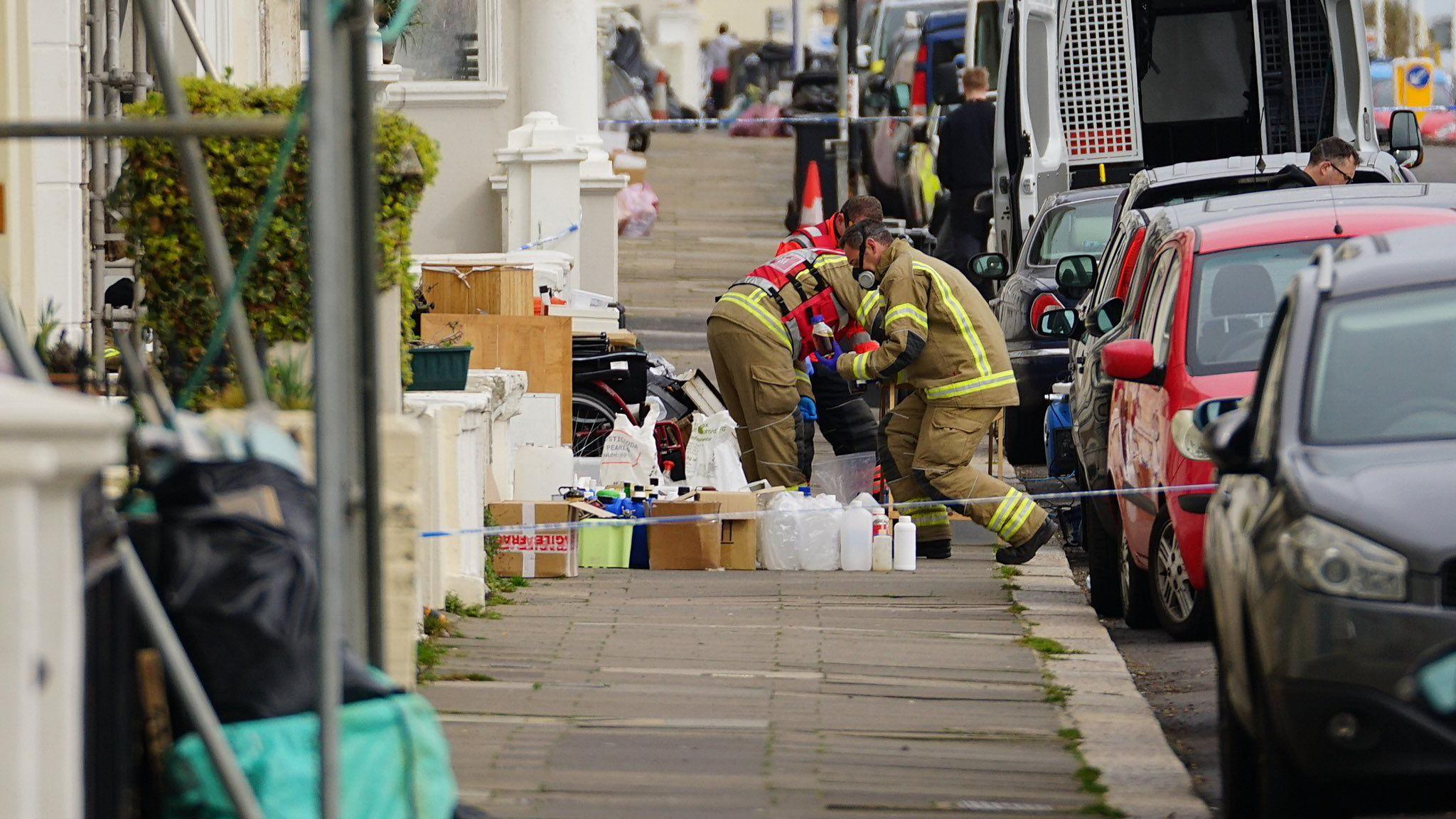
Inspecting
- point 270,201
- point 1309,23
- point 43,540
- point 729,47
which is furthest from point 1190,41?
point 729,47

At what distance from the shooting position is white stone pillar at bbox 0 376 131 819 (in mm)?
3488

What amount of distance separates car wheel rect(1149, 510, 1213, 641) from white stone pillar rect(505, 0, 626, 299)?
9583 millimetres

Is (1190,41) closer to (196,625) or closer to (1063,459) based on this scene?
(1063,459)

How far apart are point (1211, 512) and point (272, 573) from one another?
2925mm

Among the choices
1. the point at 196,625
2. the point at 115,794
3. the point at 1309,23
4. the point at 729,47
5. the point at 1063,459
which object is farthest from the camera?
the point at 729,47

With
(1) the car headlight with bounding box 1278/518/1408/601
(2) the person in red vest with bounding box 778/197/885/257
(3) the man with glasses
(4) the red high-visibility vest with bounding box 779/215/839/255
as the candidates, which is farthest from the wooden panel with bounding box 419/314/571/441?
(1) the car headlight with bounding box 1278/518/1408/601

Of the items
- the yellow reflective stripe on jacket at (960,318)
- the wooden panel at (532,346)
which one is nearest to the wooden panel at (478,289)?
the wooden panel at (532,346)

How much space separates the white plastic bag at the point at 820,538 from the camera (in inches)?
436

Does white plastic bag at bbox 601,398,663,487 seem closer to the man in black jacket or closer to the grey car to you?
the grey car

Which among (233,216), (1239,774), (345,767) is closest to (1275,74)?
(233,216)

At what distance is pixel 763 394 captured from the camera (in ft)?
42.3

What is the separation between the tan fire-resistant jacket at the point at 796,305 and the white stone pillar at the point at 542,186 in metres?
4.38

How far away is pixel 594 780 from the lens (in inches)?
248

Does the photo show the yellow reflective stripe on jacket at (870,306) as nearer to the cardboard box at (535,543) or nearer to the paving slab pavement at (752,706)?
the paving slab pavement at (752,706)
